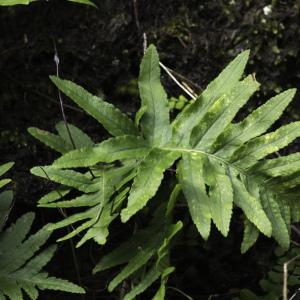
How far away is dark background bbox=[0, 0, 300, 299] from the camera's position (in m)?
3.53

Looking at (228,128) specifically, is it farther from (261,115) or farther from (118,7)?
(118,7)

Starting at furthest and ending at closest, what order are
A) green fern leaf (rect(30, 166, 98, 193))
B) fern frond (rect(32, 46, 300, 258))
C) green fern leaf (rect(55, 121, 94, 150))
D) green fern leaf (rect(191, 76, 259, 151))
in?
green fern leaf (rect(55, 121, 94, 150))
green fern leaf (rect(30, 166, 98, 193))
green fern leaf (rect(191, 76, 259, 151))
fern frond (rect(32, 46, 300, 258))

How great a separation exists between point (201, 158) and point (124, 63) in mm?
1159

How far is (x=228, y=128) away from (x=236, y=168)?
215 mm

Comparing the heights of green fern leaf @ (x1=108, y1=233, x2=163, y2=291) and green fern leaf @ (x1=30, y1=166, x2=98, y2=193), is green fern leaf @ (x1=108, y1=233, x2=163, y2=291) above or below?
below

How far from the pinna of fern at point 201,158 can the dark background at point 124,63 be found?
0.64 meters

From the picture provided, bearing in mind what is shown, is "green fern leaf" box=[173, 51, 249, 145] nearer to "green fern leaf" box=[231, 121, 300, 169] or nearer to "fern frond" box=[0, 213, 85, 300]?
"green fern leaf" box=[231, 121, 300, 169]

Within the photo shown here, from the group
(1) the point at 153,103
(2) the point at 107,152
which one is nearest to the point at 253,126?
(1) the point at 153,103

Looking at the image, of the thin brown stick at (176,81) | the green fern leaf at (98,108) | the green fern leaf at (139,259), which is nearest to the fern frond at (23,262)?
the green fern leaf at (139,259)

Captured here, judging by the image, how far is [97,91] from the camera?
11.8ft

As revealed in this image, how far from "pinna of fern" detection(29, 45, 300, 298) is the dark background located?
0.64 meters

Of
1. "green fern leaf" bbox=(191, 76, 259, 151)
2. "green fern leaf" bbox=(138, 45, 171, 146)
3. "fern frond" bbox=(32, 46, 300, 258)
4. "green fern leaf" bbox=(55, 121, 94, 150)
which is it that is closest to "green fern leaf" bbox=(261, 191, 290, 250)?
"fern frond" bbox=(32, 46, 300, 258)

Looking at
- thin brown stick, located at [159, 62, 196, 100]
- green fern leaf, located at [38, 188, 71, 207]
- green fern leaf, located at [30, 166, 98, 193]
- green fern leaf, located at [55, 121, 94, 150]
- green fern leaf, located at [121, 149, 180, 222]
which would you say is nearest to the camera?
green fern leaf, located at [121, 149, 180, 222]

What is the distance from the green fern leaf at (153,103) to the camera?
2928 mm
